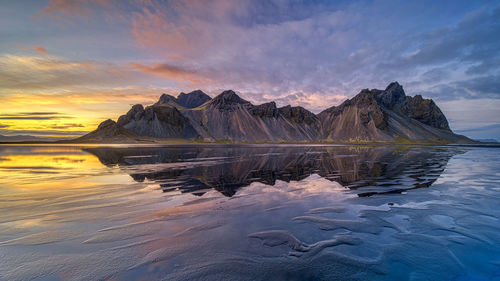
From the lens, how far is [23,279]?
548cm

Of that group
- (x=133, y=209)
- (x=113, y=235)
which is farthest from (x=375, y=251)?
(x=133, y=209)

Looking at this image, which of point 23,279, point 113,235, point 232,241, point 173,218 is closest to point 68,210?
point 113,235

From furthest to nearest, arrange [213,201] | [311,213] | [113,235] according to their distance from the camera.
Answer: [213,201] → [311,213] → [113,235]

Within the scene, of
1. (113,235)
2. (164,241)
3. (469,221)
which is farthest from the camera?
(469,221)

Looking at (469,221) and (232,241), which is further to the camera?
(469,221)

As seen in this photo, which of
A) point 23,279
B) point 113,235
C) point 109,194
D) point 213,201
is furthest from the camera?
point 109,194

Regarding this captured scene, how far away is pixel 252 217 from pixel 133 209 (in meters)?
6.07

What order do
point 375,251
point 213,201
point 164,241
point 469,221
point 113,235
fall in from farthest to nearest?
point 213,201 < point 469,221 < point 113,235 < point 164,241 < point 375,251

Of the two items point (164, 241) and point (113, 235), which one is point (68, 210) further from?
point (164, 241)

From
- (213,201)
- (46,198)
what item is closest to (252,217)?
(213,201)

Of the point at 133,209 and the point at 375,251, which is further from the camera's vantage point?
the point at 133,209

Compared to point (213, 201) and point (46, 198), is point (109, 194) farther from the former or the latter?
point (213, 201)

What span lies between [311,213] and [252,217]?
2.94 metres

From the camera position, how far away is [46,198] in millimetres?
13062
